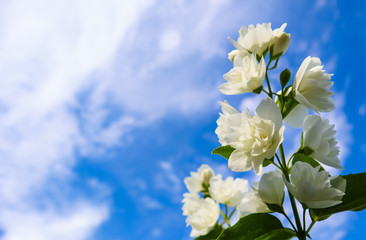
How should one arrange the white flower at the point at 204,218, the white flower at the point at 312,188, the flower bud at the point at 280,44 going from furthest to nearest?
1. the white flower at the point at 204,218
2. the flower bud at the point at 280,44
3. the white flower at the point at 312,188

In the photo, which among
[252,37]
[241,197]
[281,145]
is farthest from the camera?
[241,197]

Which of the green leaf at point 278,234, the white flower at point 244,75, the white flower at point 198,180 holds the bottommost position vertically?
the green leaf at point 278,234

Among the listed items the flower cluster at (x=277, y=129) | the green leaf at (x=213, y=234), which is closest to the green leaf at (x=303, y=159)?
the flower cluster at (x=277, y=129)

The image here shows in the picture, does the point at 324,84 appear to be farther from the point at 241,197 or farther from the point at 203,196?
the point at 203,196

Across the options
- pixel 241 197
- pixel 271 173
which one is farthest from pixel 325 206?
pixel 241 197

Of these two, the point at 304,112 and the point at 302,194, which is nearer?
the point at 302,194

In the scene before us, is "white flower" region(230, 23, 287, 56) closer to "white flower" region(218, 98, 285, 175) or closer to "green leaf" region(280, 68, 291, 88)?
"green leaf" region(280, 68, 291, 88)

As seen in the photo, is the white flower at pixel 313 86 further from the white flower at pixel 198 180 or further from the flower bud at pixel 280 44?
the white flower at pixel 198 180
